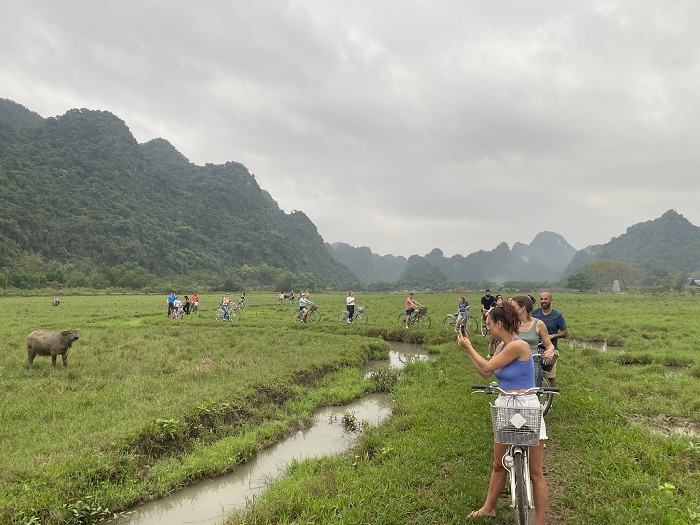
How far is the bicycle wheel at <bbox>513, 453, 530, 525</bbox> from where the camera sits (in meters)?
3.66

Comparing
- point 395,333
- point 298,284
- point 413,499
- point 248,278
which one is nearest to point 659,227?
point 298,284

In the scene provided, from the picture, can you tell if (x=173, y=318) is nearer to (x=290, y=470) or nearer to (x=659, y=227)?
(x=290, y=470)

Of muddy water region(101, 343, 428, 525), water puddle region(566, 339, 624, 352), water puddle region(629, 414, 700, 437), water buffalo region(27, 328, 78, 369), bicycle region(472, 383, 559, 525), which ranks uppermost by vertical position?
bicycle region(472, 383, 559, 525)

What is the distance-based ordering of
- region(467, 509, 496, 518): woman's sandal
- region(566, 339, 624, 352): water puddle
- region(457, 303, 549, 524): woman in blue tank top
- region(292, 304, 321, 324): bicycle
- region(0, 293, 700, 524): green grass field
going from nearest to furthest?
region(457, 303, 549, 524): woman in blue tank top → region(467, 509, 496, 518): woman's sandal → region(0, 293, 700, 524): green grass field → region(566, 339, 624, 352): water puddle → region(292, 304, 321, 324): bicycle

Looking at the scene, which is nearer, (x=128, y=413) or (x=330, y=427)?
(x=128, y=413)

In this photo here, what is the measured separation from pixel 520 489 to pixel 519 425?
70 centimetres

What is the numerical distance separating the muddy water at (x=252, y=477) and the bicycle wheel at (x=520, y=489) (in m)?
3.83

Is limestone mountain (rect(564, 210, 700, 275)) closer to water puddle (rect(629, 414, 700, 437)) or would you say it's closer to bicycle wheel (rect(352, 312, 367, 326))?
bicycle wheel (rect(352, 312, 367, 326))

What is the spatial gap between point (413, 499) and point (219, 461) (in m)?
3.53

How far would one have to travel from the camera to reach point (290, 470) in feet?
21.2

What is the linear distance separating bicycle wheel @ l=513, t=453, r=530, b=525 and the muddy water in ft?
12.6

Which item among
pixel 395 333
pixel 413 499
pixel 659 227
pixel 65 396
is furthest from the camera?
pixel 659 227

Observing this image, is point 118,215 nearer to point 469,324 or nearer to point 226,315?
point 226,315

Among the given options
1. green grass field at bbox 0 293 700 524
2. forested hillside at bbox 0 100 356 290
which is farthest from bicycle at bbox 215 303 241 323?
forested hillside at bbox 0 100 356 290
